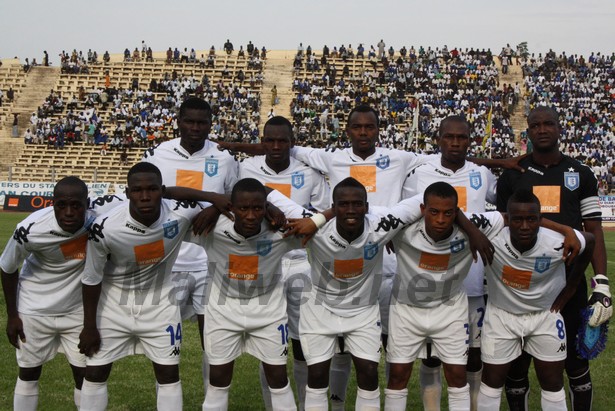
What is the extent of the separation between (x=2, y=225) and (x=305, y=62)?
1194 inches

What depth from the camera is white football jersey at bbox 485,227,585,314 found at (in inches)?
226

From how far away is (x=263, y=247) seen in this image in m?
5.84

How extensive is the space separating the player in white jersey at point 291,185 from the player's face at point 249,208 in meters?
0.94

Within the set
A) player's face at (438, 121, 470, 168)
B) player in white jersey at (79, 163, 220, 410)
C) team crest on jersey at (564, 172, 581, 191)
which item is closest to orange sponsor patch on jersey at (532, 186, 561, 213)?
team crest on jersey at (564, 172, 581, 191)

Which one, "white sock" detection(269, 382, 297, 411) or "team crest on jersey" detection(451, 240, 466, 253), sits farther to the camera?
"team crest on jersey" detection(451, 240, 466, 253)

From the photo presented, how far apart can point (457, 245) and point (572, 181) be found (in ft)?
4.00

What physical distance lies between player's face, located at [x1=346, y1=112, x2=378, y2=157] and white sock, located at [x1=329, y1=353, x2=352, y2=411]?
1886mm

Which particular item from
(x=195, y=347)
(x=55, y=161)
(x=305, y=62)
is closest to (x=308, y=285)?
(x=195, y=347)

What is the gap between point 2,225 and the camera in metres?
23.7

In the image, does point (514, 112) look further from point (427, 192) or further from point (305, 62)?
point (427, 192)

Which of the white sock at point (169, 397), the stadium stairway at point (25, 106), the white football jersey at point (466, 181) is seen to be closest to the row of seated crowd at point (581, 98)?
the stadium stairway at point (25, 106)

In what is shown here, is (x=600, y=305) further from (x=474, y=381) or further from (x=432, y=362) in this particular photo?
(x=432, y=362)

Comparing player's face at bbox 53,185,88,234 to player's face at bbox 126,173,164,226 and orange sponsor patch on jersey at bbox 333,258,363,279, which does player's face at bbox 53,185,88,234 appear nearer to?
player's face at bbox 126,173,164,226

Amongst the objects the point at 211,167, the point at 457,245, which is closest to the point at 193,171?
the point at 211,167
